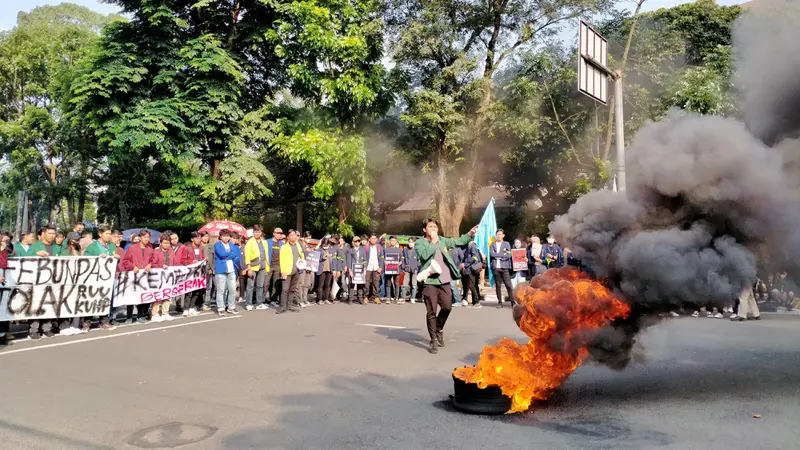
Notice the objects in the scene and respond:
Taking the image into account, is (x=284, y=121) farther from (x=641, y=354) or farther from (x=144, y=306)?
(x=641, y=354)

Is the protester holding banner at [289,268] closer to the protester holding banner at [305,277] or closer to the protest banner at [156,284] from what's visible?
the protester holding banner at [305,277]

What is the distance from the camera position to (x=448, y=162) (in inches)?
898

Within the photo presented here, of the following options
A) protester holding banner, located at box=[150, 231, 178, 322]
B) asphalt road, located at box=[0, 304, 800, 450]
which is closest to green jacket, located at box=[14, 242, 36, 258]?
asphalt road, located at box=[0, 304, 800, 450]

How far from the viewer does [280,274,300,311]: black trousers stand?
13.3m

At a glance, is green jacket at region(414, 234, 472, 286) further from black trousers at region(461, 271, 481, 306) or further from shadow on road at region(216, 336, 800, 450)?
black trousers at region(461, 271, 481, 306)

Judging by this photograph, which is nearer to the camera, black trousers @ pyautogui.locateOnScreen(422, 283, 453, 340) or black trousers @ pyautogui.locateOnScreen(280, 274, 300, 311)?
black trousers @ pyautogui.locateOnScreen(422, 283, 453, 340)

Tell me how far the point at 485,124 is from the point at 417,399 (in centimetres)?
1787

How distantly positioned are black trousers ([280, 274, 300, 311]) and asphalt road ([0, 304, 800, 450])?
3494 mm

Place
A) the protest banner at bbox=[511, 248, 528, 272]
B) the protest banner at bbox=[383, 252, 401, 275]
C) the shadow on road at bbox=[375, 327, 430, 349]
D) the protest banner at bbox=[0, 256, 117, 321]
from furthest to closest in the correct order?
the protest banner at bbox=[383, 252, 401, 275] → the protest banner at bbox=[511, 248, 528, 272] → the protest banner at bbox=[0, 256, 117, 321] → the shadow on road at bbox=[375, 327, 430, 349]

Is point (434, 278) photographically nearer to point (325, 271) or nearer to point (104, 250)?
point (104, 250)

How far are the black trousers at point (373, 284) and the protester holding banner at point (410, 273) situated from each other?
0.75 m

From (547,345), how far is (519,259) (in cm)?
905

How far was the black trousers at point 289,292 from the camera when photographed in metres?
13.3

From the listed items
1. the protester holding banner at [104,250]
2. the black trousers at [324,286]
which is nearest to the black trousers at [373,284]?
the black trousers at [324,286]
